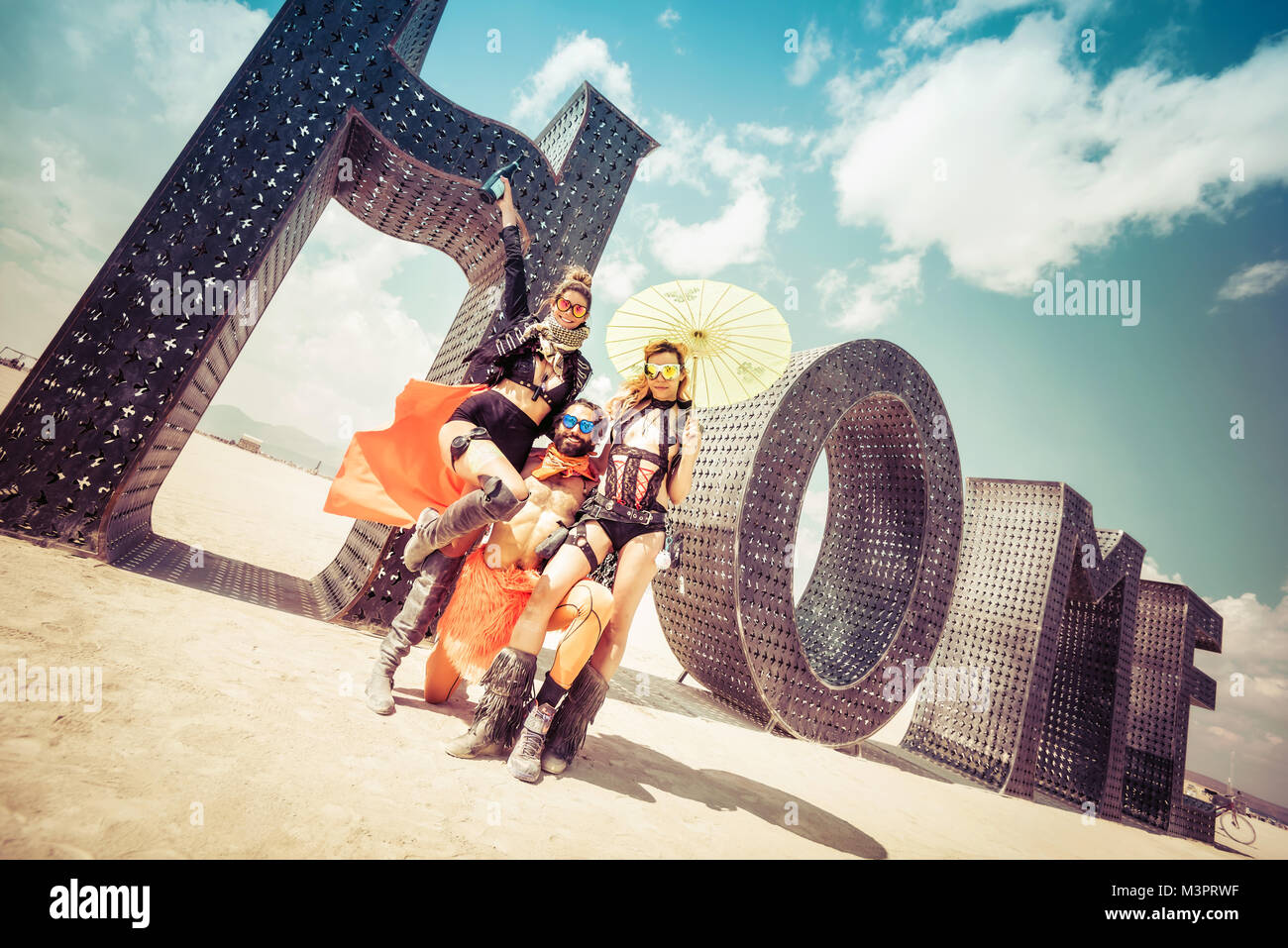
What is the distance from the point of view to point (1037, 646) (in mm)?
7039

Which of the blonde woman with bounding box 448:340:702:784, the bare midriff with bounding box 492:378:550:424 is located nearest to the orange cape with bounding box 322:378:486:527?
the bare midriff with bounding box 492:378:550:424

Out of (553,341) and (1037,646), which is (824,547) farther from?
(553,341)

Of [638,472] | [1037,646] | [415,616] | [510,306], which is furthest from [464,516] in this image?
[1037,646]

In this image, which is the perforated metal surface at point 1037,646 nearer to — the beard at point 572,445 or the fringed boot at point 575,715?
the fringed boot at point 575,715

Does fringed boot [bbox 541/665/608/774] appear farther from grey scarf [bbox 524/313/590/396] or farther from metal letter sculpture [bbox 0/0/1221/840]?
metal letter sculpture [bbox 0/0/1221/840]

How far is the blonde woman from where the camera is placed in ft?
7.81

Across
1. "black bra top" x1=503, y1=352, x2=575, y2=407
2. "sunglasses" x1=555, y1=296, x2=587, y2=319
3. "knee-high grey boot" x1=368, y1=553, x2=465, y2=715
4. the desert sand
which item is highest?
"sunglasses" x1=555, y1=296, x2=587, y2=319

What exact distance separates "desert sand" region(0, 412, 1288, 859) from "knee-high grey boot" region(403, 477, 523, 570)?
0.78 m

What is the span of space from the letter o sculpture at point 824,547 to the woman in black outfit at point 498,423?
244 centimetres

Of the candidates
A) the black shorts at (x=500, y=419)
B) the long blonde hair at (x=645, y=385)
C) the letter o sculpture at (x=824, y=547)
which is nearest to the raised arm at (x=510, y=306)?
the black shorts at (x=500, y=419)

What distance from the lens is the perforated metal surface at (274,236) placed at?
330 cm

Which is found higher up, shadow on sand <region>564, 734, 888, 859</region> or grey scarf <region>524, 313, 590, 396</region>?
grey scarf <region>524, 313, 590, 396</region>
